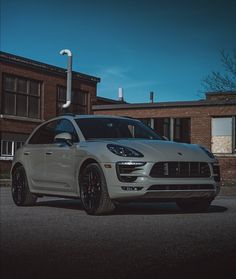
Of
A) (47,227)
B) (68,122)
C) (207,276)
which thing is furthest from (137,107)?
(207,276)

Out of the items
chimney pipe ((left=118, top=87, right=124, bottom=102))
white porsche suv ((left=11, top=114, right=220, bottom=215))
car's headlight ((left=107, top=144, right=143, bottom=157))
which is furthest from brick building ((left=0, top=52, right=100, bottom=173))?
car's headlight ((left=107, top=144, right=143, bottom=157))

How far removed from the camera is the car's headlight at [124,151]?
817cm

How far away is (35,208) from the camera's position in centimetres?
957

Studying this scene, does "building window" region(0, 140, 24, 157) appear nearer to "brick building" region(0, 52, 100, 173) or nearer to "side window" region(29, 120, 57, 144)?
"brick building" region(0, 52, 100, 173)

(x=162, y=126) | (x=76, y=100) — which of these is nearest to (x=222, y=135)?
(x=162, y=126)

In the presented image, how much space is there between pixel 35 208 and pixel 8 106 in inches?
911

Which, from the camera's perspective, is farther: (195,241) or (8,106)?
(8,106)

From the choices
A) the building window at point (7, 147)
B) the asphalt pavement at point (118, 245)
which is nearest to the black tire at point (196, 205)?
the asphalt pavement at point (118, 245)

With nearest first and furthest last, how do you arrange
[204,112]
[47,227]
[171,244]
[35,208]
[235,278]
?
[235,278]
[171,244]
[47,227]
[35,208]
[204,112]

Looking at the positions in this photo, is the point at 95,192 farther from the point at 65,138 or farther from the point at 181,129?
the point at 181,129

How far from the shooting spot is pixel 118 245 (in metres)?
5.44

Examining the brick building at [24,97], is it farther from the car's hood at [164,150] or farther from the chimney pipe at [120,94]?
the car's hood at [164,150]

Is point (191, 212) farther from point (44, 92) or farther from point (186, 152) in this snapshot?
point (44, 92)

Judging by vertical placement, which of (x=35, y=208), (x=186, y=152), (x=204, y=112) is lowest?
(x=35, y=208)
